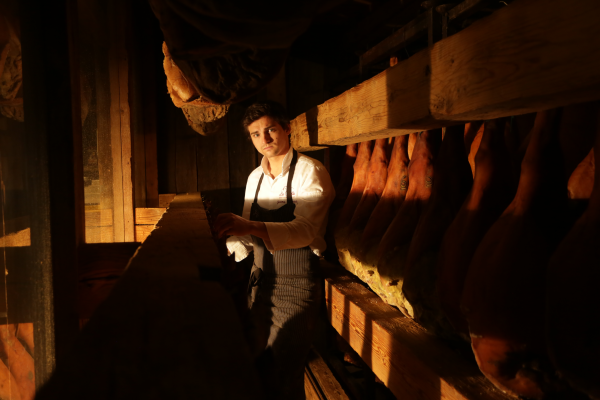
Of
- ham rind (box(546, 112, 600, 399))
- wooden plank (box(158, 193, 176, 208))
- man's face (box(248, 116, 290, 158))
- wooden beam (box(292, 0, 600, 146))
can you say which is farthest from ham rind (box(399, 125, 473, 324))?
wooden plank (box(158, 193, 176, 208))

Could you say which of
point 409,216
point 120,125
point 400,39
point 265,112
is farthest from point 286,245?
point 120,125

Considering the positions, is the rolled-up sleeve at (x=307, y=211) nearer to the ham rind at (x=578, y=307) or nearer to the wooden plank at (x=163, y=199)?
the ham rind at (x=578, y=307)

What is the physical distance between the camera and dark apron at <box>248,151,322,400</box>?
6.75ft

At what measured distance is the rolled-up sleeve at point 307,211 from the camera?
1.92m

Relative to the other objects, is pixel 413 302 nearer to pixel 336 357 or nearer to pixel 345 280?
pixel 345 280

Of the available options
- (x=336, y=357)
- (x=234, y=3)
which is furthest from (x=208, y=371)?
(x=336, y=357)

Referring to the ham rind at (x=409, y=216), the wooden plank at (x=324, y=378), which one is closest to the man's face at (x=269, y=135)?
the ham rind at (x=409, y=216)

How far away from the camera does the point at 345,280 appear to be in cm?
216

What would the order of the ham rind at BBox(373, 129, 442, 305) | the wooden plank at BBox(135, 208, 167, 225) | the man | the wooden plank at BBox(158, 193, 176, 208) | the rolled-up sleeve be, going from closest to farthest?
the ham rind at BBox(373, 129, 442, 305) < the rolled-up sleeve < the man < the wooden plank at BBox(135, 208, 167, 225) < the wooden plank at BBox(158, 193, 176, 208)

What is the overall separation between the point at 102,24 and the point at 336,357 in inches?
114

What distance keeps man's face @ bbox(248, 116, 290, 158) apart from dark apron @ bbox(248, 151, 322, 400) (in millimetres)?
119

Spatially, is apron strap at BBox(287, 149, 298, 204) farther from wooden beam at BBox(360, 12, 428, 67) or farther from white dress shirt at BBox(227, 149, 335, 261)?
wooden beam at BBox(360, 12, 428, 67)

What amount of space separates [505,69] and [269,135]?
1615mm

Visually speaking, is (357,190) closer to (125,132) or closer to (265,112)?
(265,112)
